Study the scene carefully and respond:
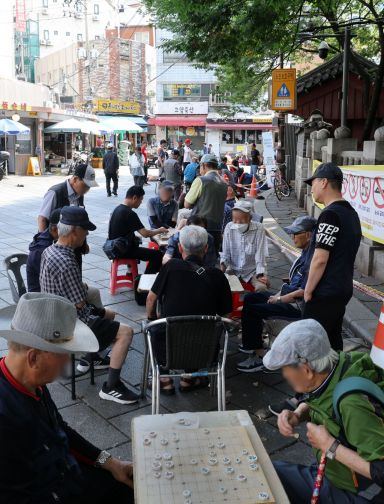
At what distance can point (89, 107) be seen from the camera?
41.5 meters

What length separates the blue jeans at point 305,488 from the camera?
223 cm

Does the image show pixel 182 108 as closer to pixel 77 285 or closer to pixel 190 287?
pixel 77 285

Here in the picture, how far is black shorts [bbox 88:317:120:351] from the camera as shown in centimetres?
406

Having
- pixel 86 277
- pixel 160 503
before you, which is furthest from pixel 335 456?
pixel 86 277

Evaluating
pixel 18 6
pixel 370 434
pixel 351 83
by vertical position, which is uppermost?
pixel 18 6

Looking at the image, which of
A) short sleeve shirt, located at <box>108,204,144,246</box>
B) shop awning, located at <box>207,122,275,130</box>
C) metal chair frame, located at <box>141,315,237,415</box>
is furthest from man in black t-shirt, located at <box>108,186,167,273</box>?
shop awning, located at <box>207,122,275,130</box>

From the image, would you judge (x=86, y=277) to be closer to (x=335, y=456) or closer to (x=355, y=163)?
(x=355, y=163)

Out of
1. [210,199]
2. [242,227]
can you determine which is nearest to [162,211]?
[210,199]

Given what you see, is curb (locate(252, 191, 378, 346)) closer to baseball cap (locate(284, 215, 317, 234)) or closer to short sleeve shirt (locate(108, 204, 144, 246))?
baseball cap (locate(284, 215, 317, 234))

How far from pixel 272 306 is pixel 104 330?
1440 mm

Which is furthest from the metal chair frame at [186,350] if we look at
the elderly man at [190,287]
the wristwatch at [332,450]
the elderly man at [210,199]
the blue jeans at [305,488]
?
the elderly man at [210,199]

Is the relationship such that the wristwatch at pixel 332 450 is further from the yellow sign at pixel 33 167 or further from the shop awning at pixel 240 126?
the shop awning at pixel 240 126

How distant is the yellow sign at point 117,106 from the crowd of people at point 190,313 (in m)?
39.6

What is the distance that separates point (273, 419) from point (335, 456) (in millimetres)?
1849
